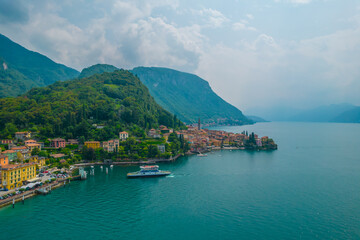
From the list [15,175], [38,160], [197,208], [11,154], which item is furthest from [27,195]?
[197,208]

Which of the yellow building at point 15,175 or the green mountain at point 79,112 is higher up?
the green mountain at point 79,112

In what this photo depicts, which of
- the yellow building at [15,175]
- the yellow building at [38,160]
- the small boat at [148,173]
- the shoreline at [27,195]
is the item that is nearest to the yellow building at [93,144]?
the yellow building at [38,160]

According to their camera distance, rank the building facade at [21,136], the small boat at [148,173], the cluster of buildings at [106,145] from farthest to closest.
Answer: the cluster of buildings at [106,145], the building facade at [21,136], the small boat at [148,173]

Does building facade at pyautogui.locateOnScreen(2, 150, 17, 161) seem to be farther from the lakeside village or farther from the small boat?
the small boat

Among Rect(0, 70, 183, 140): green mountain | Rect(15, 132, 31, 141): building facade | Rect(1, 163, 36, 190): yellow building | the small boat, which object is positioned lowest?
the small boat

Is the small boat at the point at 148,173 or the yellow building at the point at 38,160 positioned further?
the yellow building at the point at 38,160

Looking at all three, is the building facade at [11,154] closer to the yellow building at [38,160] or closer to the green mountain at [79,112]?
the yellow building at [38,160]

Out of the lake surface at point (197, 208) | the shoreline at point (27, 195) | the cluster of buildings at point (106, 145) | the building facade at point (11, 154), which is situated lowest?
the lake surface at point (197, 208)

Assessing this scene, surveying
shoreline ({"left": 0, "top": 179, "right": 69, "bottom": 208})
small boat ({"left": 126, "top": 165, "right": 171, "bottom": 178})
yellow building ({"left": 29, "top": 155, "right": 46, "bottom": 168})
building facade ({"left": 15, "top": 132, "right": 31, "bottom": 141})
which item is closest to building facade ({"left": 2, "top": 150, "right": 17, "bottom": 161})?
yellow building ({"left": 29, "top": 155, "right": 46, "bottom": 168})
